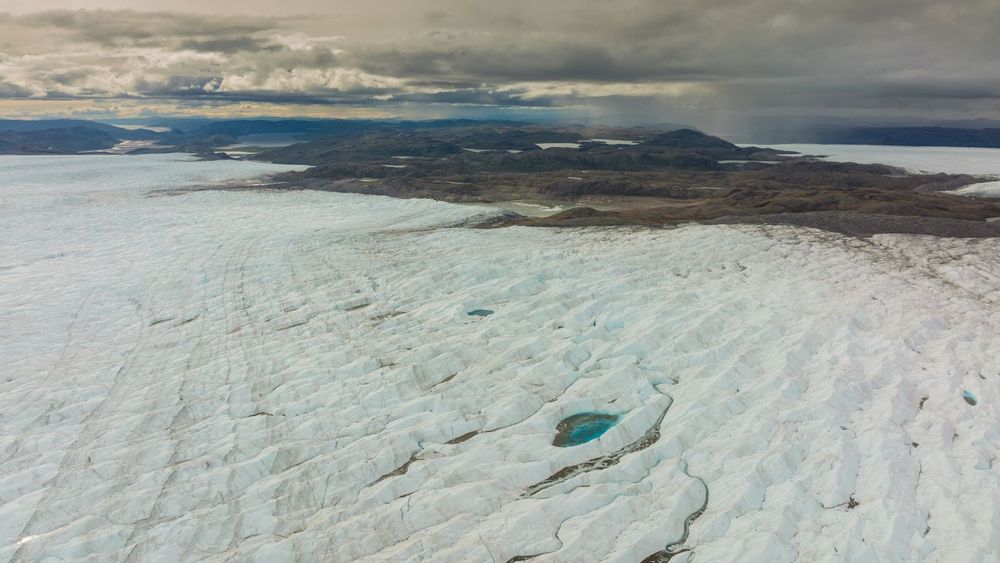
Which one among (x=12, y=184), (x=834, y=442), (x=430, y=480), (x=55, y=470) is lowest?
(x=12, y=184)

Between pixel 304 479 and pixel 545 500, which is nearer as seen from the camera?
pixel 545 500

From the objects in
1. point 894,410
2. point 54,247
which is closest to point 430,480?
point 894,410

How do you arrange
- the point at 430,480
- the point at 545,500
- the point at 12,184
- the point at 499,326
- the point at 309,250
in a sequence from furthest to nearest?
the point at 12,184
the point at 309,250
the point at 499,326
the point at 430,480
the point at 545,500

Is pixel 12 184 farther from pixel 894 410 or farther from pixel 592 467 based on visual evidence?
pixel 894 410

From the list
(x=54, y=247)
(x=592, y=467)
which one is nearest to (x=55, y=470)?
(x=592, y=467)

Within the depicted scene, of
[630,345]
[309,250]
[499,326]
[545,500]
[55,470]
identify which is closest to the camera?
[545,500]

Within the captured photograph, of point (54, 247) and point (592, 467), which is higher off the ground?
point (592, 467)
